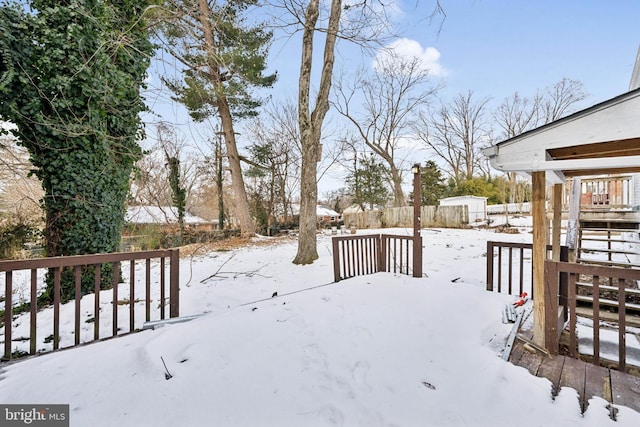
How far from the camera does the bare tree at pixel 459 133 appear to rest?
20.0m

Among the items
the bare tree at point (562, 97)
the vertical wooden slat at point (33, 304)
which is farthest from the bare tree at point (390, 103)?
the vertical wooden slat at point (33, 304)

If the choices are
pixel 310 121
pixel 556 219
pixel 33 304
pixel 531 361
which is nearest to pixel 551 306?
pixel 531 361

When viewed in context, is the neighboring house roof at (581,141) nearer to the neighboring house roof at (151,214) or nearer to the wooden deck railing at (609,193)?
the wooden deck railing at (609,193)

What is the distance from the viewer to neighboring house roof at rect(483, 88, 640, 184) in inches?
71.1

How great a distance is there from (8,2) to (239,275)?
4.99 meters

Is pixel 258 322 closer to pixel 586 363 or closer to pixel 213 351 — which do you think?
pixel 213 351

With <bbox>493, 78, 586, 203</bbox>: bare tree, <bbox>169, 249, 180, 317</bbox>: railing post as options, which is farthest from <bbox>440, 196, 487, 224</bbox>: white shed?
<bbox>169, 249, 180, 317</bbox>: railing post

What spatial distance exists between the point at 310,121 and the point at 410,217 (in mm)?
9960

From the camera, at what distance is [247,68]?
29.2 ft

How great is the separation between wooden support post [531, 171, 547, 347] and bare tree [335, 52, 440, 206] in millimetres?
14520

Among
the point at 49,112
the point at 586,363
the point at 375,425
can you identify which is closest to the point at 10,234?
the point at 49,112

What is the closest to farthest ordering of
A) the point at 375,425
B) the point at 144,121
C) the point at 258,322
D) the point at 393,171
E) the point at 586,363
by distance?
the point at 375,425
the point at 586,363
the point at 258,322
the point at 144,121
the point at 393,171

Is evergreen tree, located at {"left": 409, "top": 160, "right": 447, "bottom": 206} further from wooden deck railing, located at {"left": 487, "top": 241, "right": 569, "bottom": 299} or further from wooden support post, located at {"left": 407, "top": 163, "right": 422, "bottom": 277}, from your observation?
wooden support post, located at {"left": 407, "top": 163, "right": 422, "bottom": 277}

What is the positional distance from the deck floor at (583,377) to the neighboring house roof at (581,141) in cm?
147
